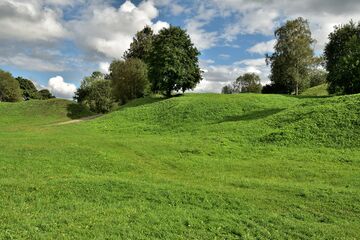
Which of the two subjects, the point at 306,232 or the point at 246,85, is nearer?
the point at 306,232

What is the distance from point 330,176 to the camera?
16.8m

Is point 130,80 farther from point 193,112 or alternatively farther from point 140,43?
point 193,112

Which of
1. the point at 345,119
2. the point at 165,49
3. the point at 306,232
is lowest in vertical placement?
the point at 306,232

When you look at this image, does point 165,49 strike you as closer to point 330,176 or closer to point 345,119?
point 345,119

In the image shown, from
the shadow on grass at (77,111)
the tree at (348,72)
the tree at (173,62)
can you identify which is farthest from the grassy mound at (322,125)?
the shadow on grass at (77,111)

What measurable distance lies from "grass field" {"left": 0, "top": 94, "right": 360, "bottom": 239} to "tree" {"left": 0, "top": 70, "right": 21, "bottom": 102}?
69.6m

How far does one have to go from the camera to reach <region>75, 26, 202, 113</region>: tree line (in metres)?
49.3

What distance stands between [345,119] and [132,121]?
20067 mm

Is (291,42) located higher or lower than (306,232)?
higher

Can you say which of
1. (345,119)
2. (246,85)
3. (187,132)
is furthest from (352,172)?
(246,85)

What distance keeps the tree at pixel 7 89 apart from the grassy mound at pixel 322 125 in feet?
247

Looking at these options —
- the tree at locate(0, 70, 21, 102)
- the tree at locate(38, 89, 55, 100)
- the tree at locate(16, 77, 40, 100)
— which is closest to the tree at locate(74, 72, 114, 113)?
the tree at locate(0, 70, 21, 102)

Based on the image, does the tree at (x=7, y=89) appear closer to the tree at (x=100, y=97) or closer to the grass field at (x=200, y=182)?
the tree at (x=100, y=97)

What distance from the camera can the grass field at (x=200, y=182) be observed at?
1073cm
